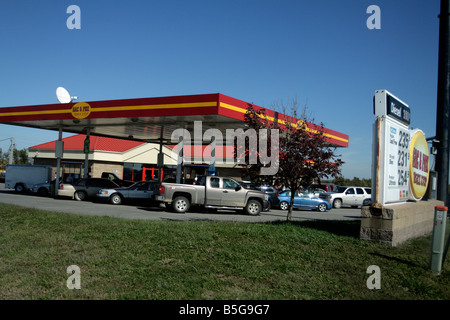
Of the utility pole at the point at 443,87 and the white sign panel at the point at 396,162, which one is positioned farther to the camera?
the utility pole at the point at 443,87

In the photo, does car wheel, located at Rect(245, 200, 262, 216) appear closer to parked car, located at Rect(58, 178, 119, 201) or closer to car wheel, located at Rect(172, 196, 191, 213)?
car wheel, located at Rect(172, 196, 191, 213)

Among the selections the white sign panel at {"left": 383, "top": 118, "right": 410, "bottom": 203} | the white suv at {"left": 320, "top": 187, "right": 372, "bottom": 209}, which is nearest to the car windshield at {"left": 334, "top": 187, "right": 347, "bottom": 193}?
the white suv at {"left": 320, "top": 187, "right": 372, "bottom": 209}

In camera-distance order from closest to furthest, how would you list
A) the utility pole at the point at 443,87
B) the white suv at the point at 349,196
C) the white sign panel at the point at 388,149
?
1. the white sign panel at the point at 388,149
2. the utility pole at the point at 443,87
3. the white suv at the point at 349,196

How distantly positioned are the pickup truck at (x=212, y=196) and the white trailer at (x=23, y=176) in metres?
16.2

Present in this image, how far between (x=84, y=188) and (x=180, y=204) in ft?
26.4

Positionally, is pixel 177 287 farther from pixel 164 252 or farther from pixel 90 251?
pixel 90 251

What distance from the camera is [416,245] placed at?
8.00 m

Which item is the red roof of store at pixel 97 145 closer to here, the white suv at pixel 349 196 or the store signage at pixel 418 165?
the white suv at pixel 349 196

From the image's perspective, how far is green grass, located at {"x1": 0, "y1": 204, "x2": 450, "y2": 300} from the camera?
17.0 feet

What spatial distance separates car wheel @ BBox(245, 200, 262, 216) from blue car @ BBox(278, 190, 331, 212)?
575 cm

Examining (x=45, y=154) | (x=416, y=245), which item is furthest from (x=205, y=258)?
(x=45, y=154)

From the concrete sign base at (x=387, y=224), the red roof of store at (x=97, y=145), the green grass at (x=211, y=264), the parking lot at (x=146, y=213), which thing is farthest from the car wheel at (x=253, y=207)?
the red roof of store at (x=97, y=145)

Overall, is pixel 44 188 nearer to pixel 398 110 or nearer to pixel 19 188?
pixel 19 188

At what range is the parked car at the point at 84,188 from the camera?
22.1m
